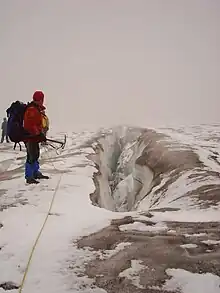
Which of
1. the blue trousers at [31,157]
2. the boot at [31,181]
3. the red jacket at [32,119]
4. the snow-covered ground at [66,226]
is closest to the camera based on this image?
the snow-covered ground at [66,226]

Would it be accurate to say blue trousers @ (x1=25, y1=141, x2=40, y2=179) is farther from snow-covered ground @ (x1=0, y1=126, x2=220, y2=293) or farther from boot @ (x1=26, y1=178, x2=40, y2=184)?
snow-covered ground @ (x1=0, y1=126, x2=220, y2=293)

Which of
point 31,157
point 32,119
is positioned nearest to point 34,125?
point 32,119

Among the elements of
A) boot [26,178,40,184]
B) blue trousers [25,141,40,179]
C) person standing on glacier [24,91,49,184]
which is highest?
person standing on glacier [24,91,49,184]

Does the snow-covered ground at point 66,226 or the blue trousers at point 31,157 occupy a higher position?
the blue trousers at point 31,157

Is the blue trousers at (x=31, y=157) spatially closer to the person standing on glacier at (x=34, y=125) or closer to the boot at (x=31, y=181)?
the person standing on glacier at (x=34, y=125)

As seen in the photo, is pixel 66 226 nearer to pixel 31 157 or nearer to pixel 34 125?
pixel 34 125

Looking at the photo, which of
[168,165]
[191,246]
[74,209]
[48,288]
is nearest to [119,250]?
[191,246]

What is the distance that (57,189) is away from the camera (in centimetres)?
987

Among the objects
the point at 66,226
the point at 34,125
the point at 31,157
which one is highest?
the point at 34,125

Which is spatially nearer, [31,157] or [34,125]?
[34,125]

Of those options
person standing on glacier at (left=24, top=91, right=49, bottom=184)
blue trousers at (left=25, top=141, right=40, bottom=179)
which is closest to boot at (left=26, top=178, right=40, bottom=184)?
blue trousers at (left=25, top=141, right=40, bottom=179)

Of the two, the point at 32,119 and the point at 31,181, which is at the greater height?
the point at 32,119

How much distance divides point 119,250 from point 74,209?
2719 mm

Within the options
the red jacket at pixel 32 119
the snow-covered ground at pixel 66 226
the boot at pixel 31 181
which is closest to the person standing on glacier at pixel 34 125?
the red jacket at pixel 32 119
